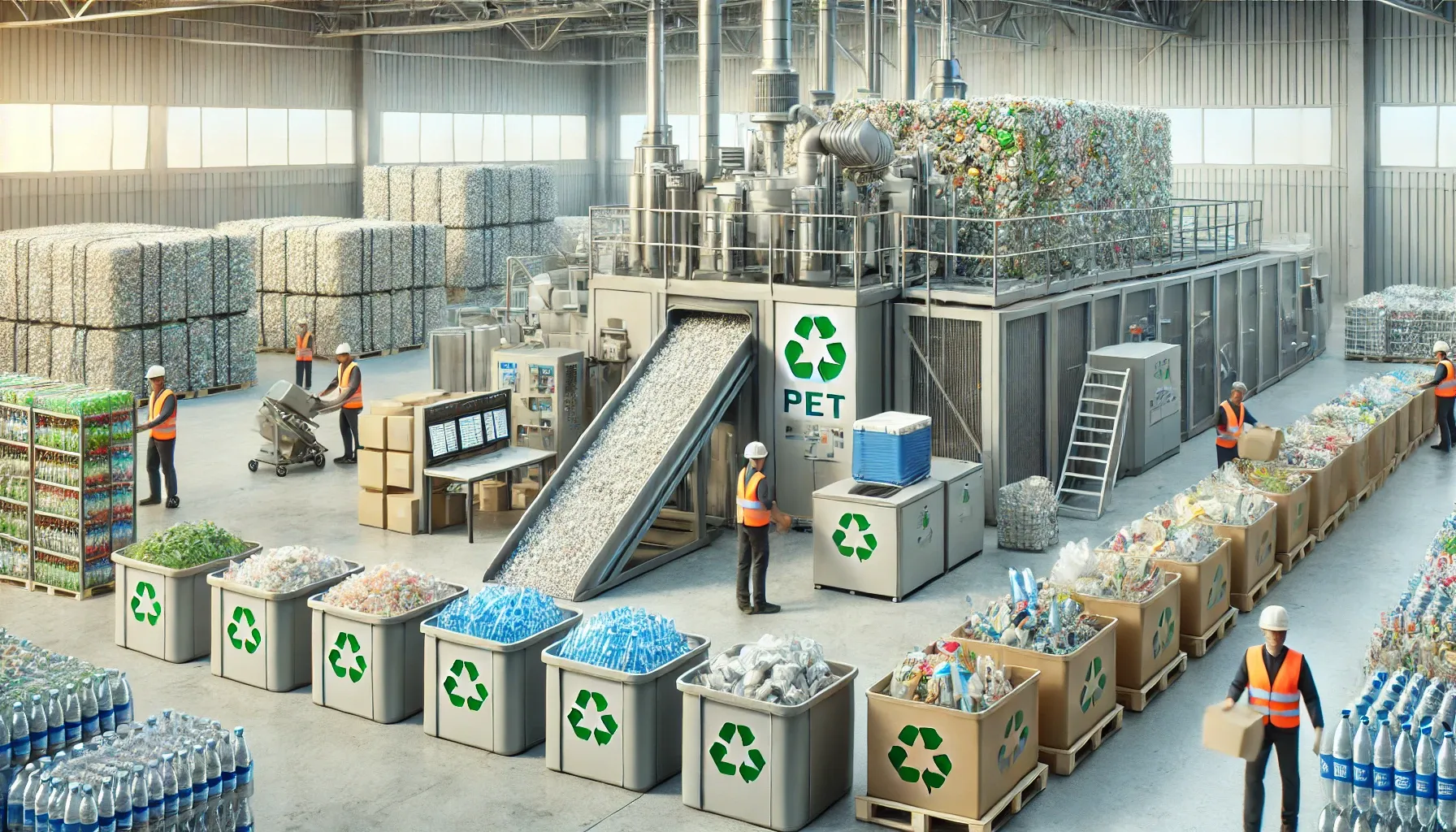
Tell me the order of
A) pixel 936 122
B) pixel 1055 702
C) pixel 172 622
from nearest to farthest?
pixel 1055 702, pixel 172 622, pixel 936 122

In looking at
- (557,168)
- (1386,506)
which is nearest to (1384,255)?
(1386,506)

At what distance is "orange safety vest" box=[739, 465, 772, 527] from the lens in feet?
39.8

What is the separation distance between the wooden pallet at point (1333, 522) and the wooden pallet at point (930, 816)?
723cm

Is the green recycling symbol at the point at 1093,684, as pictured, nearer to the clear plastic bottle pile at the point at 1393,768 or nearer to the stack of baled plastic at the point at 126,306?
the clear plastic bottle pile at the point at 1393,768

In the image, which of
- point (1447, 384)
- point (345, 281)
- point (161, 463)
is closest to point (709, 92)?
point (161, 463)

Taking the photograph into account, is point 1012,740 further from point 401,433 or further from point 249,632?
point 401,433

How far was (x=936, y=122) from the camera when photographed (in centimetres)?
1775

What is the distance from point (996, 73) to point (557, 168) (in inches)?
507

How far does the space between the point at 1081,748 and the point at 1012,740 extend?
108cm

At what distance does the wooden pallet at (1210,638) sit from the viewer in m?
11.3

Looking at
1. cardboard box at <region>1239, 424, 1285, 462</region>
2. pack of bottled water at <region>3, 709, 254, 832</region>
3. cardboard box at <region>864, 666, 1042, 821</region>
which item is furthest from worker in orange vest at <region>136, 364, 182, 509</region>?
cardboard box at <region>1239, 424, 1285, 462</region>

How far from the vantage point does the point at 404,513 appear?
15.4 metres

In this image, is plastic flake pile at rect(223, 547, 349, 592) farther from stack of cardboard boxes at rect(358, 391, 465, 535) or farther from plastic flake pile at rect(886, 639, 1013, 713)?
plastic flake pile at rect(886, 639, 1013, 713)

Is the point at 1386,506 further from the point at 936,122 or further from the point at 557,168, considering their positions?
the point at 557,168
